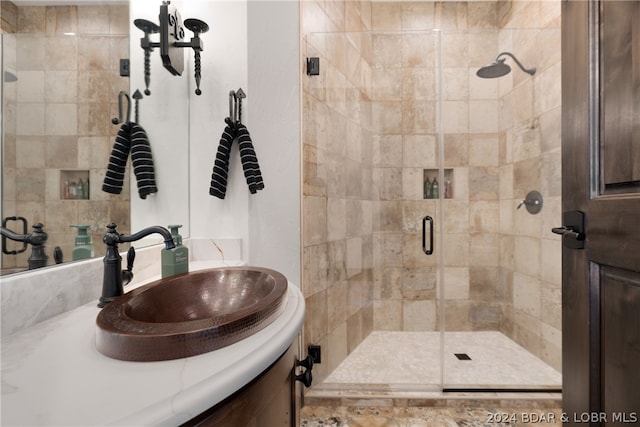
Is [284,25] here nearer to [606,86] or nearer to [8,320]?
[606,86]

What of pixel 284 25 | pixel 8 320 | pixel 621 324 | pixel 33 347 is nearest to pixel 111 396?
pixel 33 347

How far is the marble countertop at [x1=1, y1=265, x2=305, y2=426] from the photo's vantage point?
0.33m

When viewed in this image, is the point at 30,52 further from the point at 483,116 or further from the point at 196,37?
the point at 483,116

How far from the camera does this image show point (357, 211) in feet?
6.79

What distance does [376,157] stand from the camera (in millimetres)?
2281

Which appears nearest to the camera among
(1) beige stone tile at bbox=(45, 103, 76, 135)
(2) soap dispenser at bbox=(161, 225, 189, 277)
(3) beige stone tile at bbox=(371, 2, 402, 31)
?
(1) beige stone tile at bbox=(45, 103, 76, 135)

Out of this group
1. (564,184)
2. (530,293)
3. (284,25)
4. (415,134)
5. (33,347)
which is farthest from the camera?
(415,134)

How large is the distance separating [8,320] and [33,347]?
140mm

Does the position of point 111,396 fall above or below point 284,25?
below

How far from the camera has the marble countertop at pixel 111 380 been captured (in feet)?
1.08

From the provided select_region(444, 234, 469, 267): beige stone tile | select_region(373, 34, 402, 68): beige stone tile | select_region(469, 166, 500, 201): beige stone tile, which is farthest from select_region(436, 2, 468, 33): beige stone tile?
select_region(444, 234, 469, 267): beige stone tile

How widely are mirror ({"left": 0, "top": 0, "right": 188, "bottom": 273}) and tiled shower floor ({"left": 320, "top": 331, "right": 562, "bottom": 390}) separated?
4.78ft

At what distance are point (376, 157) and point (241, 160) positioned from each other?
124 cm

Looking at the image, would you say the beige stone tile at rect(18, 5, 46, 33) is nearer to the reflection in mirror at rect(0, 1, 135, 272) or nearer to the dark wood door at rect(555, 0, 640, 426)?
the reflection in mirror at rect(0, 1, 135, 272)
